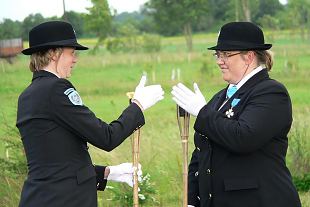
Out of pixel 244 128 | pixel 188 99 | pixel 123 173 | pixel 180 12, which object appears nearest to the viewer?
pixel 244 128

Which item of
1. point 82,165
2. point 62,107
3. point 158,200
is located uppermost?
point 62,107

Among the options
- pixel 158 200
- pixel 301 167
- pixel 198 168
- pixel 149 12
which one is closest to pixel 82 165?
pixel 198 168

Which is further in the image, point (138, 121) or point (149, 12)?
point (149, 12)

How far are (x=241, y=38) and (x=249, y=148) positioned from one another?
2.15ft

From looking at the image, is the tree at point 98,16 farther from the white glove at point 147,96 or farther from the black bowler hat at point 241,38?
the white glove at point 147,96

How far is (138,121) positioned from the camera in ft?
12.2

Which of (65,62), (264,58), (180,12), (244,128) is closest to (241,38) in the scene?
(264,58)

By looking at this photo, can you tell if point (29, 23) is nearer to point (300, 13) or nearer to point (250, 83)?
point (250, 83)

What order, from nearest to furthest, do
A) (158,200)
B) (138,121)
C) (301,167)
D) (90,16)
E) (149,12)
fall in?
1. (138,121)
2. (158,200)
3. (301,167)
4. (90,16)
5. (149,12)

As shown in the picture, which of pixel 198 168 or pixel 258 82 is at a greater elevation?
pixel 258 82

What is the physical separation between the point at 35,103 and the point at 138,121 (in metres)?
0.60

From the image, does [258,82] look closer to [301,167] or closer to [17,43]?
[301,167]

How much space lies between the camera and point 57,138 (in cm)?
345

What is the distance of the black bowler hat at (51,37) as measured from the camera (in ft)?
11.6
